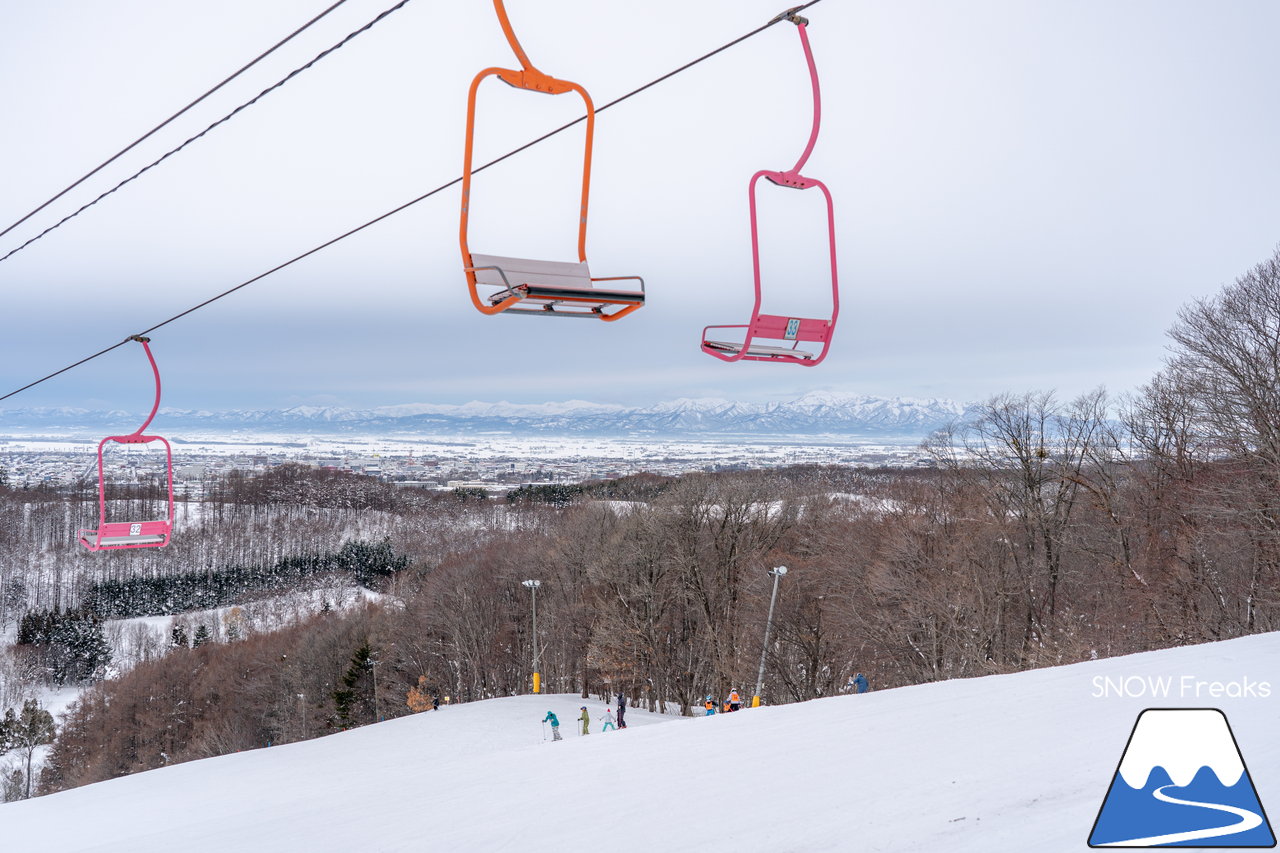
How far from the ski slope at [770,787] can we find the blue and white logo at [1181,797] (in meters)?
0.40

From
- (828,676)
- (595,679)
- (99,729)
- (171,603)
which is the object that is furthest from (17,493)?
(828,676)

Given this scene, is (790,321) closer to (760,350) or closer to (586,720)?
(760,350)

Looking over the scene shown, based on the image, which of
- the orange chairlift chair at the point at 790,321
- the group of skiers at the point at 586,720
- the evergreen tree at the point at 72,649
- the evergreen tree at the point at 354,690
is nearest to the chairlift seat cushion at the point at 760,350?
the orange chairlift chair at the point at 790,321

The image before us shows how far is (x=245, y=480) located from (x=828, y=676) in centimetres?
13737

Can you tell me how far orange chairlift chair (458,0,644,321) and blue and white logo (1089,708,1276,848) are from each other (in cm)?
362

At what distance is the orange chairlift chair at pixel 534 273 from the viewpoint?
365cm

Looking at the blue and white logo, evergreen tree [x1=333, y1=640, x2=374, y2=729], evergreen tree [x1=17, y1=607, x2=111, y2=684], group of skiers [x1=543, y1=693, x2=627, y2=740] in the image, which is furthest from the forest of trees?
evergreen tree [x1=17, y1=607, x2=111, y2=684]

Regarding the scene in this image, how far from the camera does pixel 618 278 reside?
4.16m

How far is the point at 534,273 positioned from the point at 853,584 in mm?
28073

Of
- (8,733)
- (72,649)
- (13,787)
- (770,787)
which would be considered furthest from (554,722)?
(72,649)

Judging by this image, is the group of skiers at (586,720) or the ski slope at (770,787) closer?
the ski slope at (770,787)

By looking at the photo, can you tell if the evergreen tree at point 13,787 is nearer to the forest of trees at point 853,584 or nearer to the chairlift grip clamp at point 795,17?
the forest of trees at point 853,584

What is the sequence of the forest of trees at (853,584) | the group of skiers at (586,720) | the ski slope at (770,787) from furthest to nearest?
the forest of trees at (853,584) → the group of skiers at (586,720) → the ski slope at (770,787)

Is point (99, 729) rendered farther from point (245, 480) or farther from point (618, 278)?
point (245, 480)
